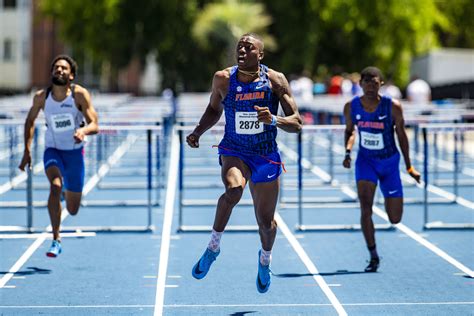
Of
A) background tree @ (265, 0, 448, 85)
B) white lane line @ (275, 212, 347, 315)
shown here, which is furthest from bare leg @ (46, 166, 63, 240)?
background tree @ (265, 0, 448, 85)

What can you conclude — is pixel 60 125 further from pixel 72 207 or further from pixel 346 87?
pixel 346 87

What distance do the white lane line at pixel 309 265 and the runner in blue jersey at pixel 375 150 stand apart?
535 mm

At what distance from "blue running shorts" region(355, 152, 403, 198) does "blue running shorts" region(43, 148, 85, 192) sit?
2595 mm

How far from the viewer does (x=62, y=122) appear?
35.1 ft

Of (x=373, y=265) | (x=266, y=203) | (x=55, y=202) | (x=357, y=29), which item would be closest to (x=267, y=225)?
(x=266, y=203)

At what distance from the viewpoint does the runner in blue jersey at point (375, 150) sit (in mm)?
10305

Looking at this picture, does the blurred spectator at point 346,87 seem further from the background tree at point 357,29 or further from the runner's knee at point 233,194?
the runner's knee at point 233,194

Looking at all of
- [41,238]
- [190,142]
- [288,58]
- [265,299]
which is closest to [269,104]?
[190,142]

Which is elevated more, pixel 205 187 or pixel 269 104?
pixel 269 104

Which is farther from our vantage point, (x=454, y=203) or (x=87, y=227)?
(x=454, y=203)

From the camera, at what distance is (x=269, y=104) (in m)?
8.36

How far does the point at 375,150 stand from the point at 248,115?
2.40 meters

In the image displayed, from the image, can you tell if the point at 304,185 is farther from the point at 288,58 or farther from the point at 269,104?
the point at 288,58

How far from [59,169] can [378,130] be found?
2933mm
